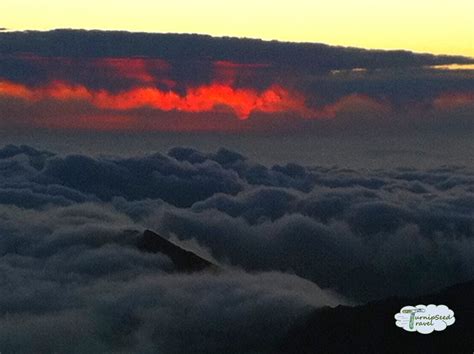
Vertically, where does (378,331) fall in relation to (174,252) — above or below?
below

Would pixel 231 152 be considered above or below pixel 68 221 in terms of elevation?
above

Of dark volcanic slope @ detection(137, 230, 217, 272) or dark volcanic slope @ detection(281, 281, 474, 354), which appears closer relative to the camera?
dark volcanic slope @ detection(281, 281, 474, 354)

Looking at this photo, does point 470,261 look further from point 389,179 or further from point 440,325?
point 440,325

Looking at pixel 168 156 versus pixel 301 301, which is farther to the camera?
pixel 301 301

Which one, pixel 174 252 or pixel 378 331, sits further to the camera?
pixel 174 252

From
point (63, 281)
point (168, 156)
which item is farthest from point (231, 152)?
point (63, 281)
